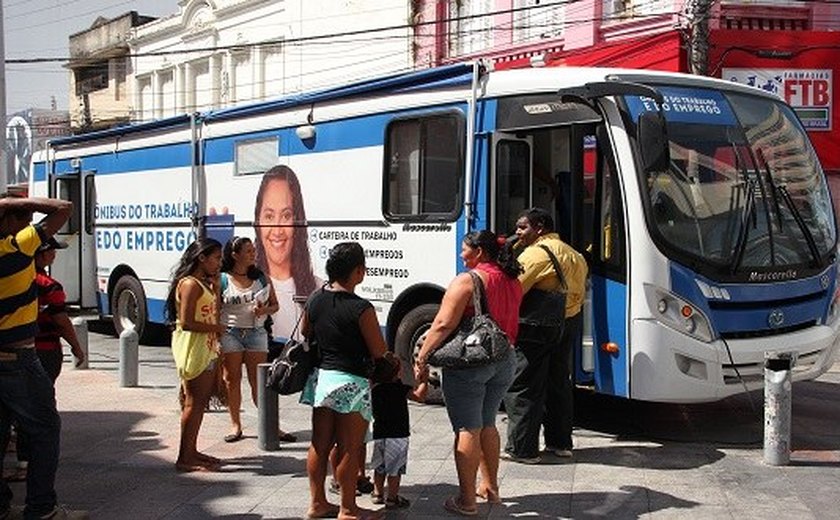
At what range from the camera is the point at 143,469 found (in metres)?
7.18

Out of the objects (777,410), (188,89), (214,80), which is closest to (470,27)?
(214,80)

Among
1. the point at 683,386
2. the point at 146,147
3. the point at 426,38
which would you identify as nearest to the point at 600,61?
the point at 426,38

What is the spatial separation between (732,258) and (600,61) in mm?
11034

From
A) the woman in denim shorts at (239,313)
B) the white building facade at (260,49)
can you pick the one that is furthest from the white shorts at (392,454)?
the white building facade at (260,49)

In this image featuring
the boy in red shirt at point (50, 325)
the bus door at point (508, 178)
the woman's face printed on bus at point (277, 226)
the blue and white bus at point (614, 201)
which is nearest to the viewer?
the boy in red shirt at point (50, 325)

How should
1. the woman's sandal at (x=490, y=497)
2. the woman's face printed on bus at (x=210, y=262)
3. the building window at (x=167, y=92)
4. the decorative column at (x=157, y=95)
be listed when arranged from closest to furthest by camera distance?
the woman's sandal at (x=490, y=497)
the woman's face printed on bus at (x=210, y=262)
the building window at (x=167, y=92)
the decorative column at (x=157, y=95)

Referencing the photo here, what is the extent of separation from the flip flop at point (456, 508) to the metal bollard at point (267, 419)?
2.02 metres

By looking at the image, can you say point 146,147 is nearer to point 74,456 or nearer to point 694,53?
point 74,456

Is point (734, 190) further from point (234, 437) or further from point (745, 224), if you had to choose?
point (234, 437)

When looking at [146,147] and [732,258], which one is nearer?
[732,258]

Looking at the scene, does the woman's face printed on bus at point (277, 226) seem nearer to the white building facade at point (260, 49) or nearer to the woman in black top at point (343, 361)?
the woman in black top at point (343, 361)

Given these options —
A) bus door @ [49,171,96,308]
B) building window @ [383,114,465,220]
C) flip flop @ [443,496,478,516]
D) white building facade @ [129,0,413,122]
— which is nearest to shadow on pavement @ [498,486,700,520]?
flip flop @ [443,496,478,516]

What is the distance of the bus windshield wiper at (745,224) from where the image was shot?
24.8 ft

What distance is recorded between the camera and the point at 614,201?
7.67 metres
